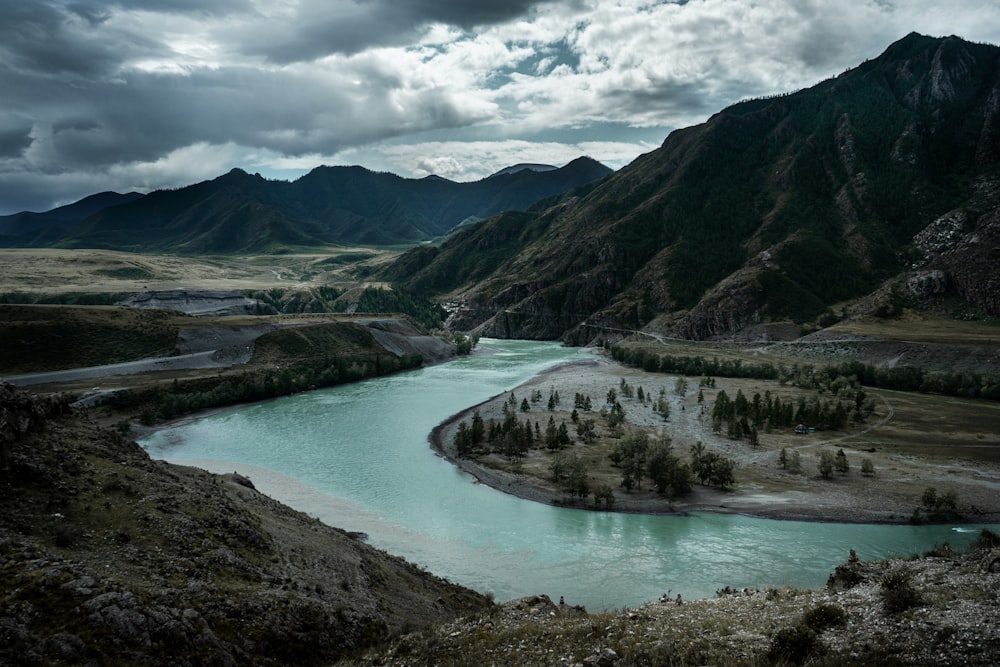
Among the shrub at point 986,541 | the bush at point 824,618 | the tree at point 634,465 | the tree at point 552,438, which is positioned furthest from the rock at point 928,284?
the bush at point 824,618

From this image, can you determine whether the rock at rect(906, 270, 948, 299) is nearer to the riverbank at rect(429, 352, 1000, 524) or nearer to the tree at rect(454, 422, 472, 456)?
the riverbank at rect(429, 352, 1000, 524)

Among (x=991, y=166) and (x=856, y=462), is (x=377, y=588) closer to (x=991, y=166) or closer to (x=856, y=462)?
(x=856, y=462)

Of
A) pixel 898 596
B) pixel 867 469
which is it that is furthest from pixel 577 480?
pixel 898 596

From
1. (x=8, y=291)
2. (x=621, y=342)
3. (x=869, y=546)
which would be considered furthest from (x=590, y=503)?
(x=8, y=291)

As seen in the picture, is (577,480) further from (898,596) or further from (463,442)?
(898,596)

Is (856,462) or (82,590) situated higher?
(82,590)

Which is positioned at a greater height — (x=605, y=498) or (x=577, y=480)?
(x=577, y=480)

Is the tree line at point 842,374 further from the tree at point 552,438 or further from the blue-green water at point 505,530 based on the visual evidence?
the blue-green water at point 505,530
